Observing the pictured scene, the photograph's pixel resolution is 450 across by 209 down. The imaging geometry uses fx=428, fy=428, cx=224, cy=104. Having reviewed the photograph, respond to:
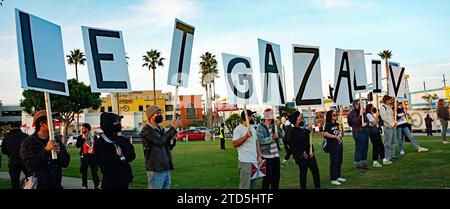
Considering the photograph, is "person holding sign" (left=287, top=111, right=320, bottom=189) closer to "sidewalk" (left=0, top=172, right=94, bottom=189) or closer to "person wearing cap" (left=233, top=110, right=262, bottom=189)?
"person wearing cap" (left=233, top=110, right=262, bottom=189)

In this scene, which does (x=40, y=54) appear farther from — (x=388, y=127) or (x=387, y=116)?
(x=388, y=127)

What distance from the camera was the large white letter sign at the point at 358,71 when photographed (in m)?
10.5

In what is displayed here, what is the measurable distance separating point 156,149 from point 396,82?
9.87 meters

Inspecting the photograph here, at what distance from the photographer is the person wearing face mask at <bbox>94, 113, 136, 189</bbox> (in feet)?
17.0

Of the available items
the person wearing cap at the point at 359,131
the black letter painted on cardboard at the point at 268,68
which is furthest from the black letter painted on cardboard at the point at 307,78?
the person wearing cap at the point at 359,131

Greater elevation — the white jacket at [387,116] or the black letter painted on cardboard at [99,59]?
the black letter painted on cardboard at [99,59]

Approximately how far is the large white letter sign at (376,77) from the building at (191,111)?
6473 centimetres

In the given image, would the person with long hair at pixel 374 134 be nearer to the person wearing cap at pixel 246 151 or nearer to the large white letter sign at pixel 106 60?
the person wearing cap at pixel 246 151

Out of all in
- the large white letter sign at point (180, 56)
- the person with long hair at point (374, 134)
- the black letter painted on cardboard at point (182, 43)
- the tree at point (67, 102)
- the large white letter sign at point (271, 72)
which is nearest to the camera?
the large white letter sign at point (180, 56)

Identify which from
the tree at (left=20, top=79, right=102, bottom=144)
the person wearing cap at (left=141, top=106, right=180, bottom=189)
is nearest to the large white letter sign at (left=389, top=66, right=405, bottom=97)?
the person wearing cap at (left=141, top=106, right=180, bottom=189)

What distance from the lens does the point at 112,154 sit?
5.20 m
